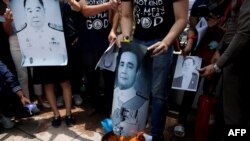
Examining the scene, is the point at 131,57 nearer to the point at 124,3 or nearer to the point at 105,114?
the point at 124,3

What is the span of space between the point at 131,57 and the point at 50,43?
1162 mm

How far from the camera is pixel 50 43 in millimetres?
2951

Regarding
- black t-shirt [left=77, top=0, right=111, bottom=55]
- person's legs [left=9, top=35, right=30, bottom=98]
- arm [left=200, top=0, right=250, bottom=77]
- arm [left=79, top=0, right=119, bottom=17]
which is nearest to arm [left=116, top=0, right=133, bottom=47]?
arm [left=79, top=0, right=119, bottom=17]

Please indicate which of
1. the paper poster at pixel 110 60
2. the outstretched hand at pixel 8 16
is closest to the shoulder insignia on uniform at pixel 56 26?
the outstretched hand at pixel 8 16

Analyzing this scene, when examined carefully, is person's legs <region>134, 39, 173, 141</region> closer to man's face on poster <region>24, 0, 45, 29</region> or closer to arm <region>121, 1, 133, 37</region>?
arm <region>121, 1, 133, 37</region>

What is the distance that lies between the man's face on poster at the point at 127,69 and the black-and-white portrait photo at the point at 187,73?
0.70 m

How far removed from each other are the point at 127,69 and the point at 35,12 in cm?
129

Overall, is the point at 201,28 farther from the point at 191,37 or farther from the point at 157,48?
the point at 157,48

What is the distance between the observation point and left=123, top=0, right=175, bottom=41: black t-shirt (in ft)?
7.54

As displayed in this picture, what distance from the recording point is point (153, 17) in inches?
92.0

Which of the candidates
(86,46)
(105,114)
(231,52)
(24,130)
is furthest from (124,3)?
(24,130)

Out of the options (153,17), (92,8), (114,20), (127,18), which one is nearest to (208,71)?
(153,17)

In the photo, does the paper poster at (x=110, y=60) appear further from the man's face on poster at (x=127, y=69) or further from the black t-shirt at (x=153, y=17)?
the man's face on poster at (x=127, y=69)

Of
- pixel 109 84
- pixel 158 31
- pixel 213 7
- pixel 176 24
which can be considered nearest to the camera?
pixel 176 24
